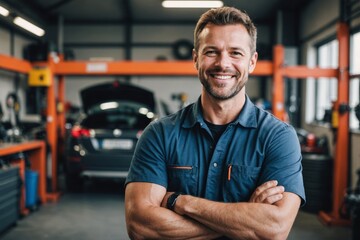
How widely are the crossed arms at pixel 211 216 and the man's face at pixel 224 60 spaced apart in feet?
1.45

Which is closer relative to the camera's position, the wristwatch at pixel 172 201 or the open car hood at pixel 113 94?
the wristwatch at pixel 172 201

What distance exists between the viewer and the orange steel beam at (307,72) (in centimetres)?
484

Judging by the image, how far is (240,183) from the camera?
5.38 feet

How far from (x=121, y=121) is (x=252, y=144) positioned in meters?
4.04

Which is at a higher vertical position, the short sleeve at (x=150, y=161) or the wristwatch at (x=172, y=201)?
the short sleeve at (x=150, y=161)

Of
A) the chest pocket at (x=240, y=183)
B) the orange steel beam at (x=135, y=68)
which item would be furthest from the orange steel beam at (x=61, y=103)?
the chest pocket at (x=240, y=183)

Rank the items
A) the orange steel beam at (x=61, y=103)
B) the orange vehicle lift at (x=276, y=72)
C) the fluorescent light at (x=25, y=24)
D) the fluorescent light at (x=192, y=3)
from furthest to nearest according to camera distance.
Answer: the fluorescent light at (x=192, y=3) → the orange steel beam at (x=61, y=103) → the fluorescent light at (x=25, y=24) → the orange vehicle lift at (x=276, y=72)

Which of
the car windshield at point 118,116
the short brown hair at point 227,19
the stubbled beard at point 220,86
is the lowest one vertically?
the car windshield at point 118,116

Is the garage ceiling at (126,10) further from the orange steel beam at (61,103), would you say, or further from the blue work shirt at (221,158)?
the blue work shirt at (221,158)

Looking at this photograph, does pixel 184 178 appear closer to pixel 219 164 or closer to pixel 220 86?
pixel 219 164

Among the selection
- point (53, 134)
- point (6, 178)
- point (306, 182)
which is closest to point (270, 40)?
point (306, 182)

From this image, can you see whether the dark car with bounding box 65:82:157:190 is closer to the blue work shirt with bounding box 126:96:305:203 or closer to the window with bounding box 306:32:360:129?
the window with bounding box 306:32:360:129

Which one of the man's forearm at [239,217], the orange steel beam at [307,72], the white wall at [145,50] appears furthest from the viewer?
the white wall at [145,50]

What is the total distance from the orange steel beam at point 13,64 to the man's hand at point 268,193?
3.70 m
